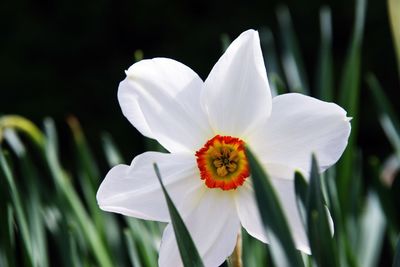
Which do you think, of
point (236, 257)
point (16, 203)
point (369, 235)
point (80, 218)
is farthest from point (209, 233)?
point (369, 235)

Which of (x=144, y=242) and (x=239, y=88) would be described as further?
(x=144, y=242)

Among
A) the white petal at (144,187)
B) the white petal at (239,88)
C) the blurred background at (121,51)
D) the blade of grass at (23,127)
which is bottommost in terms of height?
the white petal at (144,187)

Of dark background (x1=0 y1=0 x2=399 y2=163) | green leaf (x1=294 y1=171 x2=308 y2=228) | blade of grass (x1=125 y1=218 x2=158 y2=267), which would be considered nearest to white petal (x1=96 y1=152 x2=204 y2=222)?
green leaf (x1=294 y1=171 x2=308 y2=228)

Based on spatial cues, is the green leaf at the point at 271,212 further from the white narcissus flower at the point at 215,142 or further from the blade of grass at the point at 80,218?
the blade of grass at the point at 80,218

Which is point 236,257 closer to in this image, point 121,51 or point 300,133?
point 300,133

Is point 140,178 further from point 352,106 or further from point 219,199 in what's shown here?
point 352,106

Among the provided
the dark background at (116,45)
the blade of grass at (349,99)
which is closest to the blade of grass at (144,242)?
the blade of grass at (349,99)
